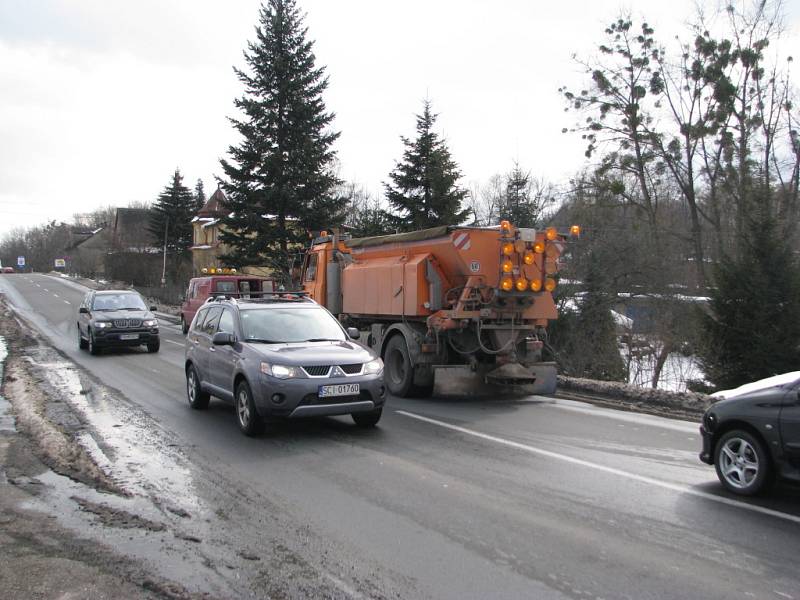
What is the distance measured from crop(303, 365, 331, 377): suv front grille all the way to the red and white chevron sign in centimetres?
392

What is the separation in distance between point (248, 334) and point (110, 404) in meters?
3.34

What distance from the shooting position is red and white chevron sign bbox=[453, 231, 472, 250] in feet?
36.4

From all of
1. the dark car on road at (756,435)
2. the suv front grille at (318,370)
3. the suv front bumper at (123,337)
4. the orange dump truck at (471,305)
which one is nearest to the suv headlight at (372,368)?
the suv front grille at (318,370)

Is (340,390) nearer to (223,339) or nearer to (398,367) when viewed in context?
(223,339)

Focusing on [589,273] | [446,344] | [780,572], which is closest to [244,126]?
[589,273]

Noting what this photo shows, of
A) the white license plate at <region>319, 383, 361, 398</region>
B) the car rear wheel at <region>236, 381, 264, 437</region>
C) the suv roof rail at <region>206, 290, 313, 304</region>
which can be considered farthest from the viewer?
the suv roof rail at <region>206, 290, 313, 304</region>

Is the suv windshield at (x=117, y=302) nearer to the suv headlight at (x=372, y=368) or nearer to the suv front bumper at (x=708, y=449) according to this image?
the suv headlight at (x=372, y=368)

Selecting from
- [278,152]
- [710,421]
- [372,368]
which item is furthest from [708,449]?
[278,152]

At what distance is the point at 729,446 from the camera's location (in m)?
6.02

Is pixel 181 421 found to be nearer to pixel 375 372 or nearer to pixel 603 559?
pixel 375 372

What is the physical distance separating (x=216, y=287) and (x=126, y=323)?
20.2 feet

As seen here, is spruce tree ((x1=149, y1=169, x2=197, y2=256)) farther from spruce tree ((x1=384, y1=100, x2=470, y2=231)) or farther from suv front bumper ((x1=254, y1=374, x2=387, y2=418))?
suv front bumper ((x1=254, y1=374, x2=387, y2=418))

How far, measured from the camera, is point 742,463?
19.4ft

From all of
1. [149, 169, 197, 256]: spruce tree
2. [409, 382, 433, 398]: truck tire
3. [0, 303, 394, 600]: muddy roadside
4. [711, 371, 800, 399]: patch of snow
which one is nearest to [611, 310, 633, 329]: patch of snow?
[409, 382, 433, 398]: truck tire
